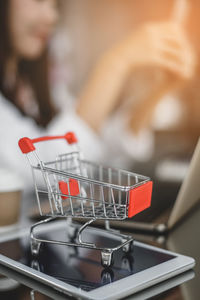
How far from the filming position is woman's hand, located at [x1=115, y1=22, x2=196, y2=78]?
1706mm

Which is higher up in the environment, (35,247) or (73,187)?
(73,187)

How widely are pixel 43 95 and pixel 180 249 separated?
3.74ft

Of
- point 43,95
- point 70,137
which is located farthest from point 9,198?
point 43,95

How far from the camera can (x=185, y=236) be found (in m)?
1.15

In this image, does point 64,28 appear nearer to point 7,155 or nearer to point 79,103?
point 79,103

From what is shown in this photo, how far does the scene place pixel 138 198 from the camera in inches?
35.4

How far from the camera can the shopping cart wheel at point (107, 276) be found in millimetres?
811

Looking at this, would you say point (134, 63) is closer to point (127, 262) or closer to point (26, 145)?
point (26, 145)

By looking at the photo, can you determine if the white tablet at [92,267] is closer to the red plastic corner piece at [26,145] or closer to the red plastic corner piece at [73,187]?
the red plastic corner piece at [73,187]

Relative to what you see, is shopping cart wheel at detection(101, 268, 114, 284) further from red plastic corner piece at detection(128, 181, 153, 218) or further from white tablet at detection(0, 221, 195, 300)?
red plastic corner piece at detection(128, 181, 153, 218)

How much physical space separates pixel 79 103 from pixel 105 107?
0.13 meters

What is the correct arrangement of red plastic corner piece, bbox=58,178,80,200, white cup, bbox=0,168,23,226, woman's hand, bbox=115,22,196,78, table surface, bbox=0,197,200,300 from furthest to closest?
1. woman's hand, bbox=115,22,196,78
2. white cup, bbox=0,168,23,226
3. red plastic corner piece, bbox=58,178,80,200
4. table surface, bbox=0,197,200,300

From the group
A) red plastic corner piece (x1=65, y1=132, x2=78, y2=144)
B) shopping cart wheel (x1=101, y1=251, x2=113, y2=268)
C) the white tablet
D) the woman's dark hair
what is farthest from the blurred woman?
shopping cart wheel (x1=101, y1=251, x2=113, y2=268)

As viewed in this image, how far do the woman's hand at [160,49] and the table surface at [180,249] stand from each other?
656 millimetres
